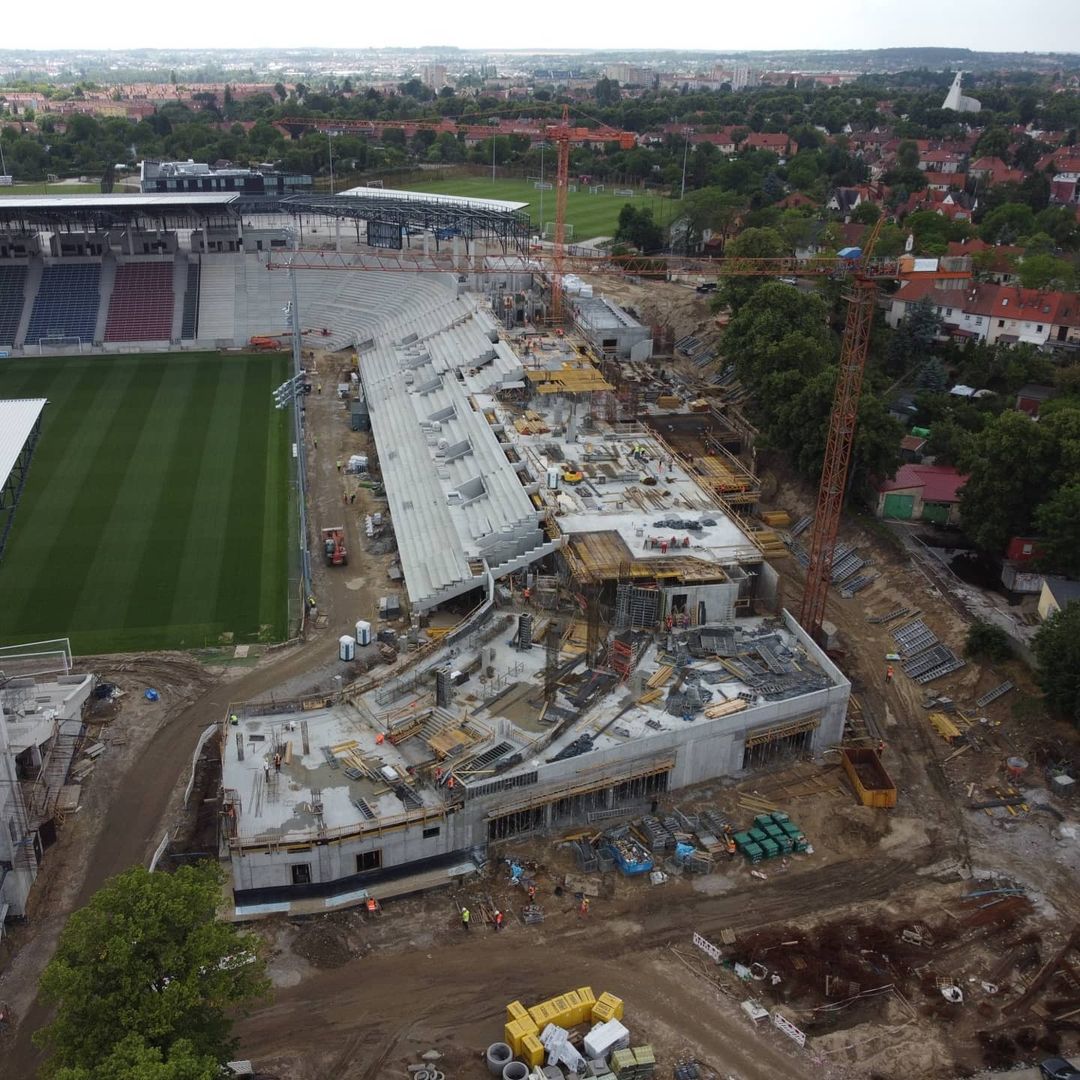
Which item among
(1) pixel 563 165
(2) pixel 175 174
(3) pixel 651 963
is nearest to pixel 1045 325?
(1) pixel 563 165

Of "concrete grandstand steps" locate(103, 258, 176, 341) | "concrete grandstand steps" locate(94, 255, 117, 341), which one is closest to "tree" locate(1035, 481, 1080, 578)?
"concrete grandstand steps" locate(103, 258, 176, 341)

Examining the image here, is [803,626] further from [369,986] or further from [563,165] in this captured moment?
[563,165]

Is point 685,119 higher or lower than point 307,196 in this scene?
higher

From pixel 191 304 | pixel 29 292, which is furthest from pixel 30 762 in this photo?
pixel 29 292

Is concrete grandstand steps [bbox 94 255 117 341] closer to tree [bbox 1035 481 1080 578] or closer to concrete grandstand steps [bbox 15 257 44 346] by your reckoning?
concrete grandstand steps [bbox 15 257 44 346]

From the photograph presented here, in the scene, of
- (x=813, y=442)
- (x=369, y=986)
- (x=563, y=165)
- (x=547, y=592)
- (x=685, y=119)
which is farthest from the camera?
(x=685, y=119)

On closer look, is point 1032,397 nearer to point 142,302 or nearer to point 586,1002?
point 586,1002
